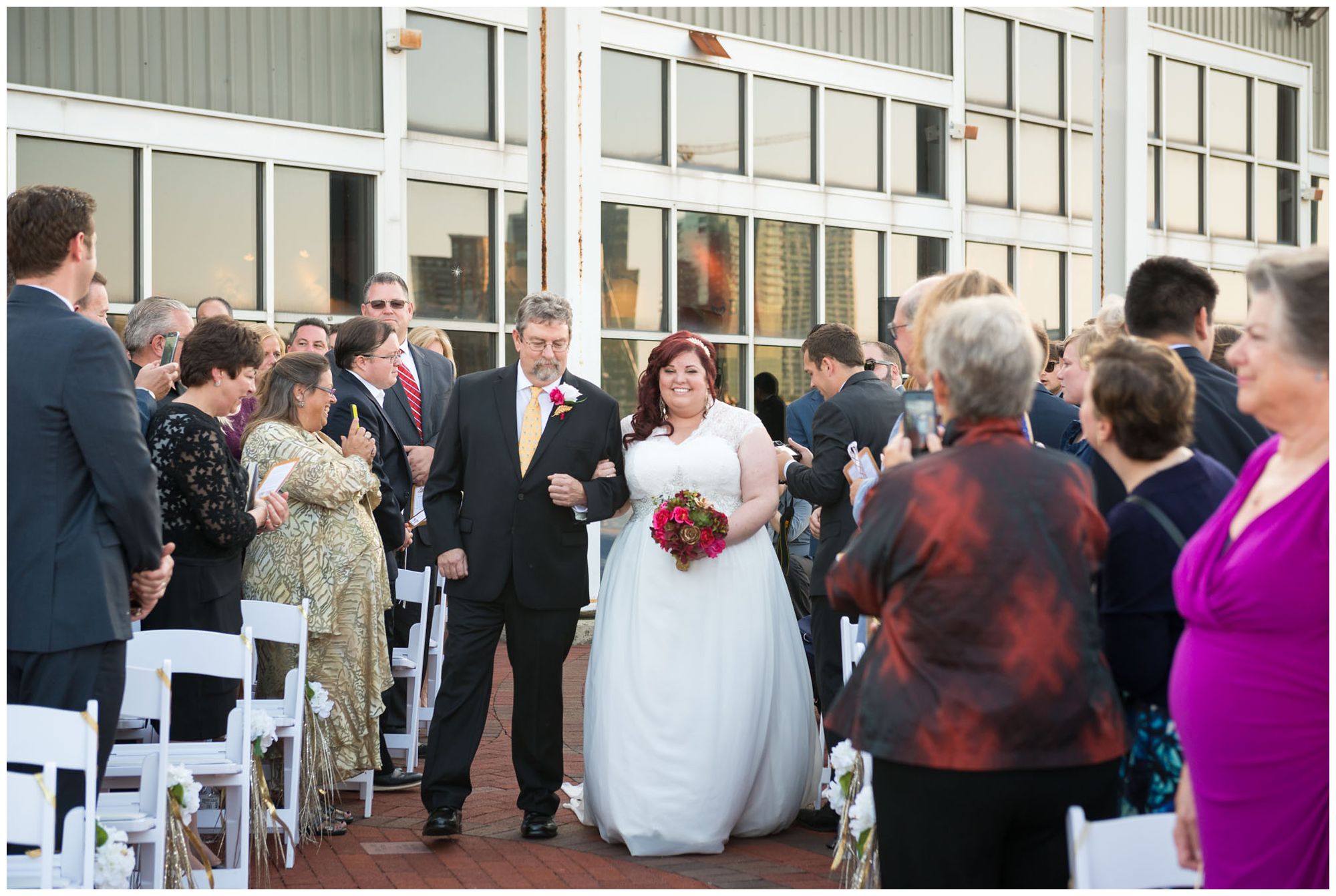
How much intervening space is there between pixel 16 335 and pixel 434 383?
154 inches

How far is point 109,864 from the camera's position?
346 cm

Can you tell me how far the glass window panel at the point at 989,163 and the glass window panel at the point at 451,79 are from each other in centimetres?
551

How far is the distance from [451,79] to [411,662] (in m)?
6.63

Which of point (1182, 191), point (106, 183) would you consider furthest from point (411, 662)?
point (1182, 191)

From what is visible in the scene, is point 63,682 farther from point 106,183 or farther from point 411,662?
point 106,183

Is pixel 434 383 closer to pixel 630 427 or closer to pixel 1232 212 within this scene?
pixel 630 427

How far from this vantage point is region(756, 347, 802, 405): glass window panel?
1370 cm

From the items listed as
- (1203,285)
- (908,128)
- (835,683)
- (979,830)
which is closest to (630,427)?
(835,683)

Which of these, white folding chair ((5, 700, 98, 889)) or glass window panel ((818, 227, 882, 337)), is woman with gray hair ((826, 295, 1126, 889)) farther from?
glass window panel ((818, 227, 882, 337))

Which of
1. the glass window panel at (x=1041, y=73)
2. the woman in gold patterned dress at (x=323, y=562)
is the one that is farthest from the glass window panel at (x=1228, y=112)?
the woman in gold patterned dress at (x=323, y=562)

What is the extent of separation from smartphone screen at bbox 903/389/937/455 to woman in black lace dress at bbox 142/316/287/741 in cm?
268

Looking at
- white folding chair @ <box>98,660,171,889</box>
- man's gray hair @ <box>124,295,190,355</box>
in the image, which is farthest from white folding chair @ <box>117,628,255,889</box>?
man's gray hair @ <box>124,295,190,355</box>

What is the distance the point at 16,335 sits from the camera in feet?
11.5

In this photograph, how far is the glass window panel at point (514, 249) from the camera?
1201cm
